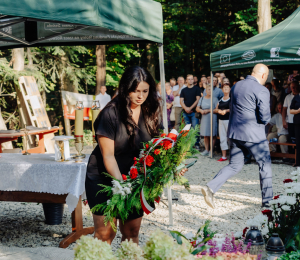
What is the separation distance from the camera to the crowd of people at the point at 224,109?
8.32 m

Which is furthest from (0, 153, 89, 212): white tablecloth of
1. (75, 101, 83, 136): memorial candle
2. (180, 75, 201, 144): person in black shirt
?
(180, 75, 201, 144): person in black shirt

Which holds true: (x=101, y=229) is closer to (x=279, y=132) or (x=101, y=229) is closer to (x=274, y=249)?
(x=274, y=249)

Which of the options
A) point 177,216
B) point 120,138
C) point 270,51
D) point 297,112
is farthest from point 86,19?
point 297,112

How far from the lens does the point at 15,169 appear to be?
3.54 meters

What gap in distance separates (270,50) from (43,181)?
5.37 m

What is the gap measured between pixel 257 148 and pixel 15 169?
292 cm

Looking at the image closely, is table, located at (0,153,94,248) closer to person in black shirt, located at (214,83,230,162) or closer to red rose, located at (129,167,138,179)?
red rose, located at (129,167,138,179)

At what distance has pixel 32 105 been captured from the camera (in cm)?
1152

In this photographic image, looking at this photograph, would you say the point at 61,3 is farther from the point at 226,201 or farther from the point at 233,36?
the point at 233,36

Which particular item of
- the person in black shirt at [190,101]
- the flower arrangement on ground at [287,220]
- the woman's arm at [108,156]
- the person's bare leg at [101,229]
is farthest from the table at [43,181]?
the person in black shirt at [190,101]

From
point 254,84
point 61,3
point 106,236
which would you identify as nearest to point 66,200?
point 106,236

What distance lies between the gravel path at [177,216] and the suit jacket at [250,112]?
1.08 meters

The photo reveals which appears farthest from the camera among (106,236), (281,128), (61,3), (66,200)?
(281,128)

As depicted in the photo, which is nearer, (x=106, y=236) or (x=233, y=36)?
(x=106, y=236)
